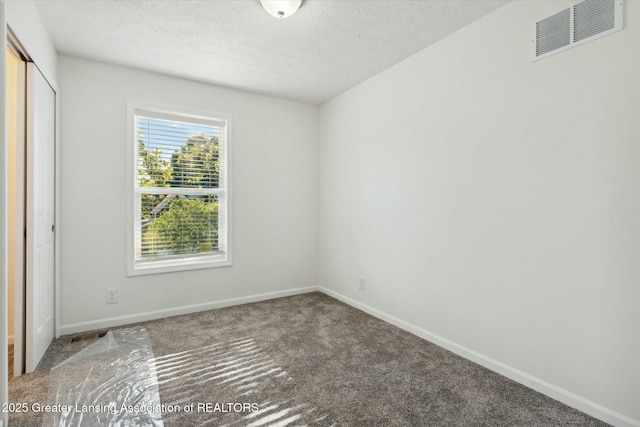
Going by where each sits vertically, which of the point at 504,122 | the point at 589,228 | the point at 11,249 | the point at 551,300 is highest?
the point at 504,122

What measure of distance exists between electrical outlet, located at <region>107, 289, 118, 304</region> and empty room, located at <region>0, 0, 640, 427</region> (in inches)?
1.3

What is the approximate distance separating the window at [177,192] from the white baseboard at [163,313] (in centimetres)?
42

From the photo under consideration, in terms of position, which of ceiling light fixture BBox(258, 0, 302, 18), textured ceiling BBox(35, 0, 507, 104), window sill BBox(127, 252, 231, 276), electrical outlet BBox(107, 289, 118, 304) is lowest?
electrical outlet BBox(107, 289, 118, 304)

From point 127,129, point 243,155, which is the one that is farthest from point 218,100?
point 127,129

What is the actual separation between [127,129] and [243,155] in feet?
3.84

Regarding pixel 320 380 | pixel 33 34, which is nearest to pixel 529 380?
pixel 320 380

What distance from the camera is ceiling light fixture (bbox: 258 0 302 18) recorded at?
2.02 metres

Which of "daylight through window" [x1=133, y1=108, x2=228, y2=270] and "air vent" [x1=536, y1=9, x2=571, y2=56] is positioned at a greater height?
"air vent" [x1=536, y1=9, x2=571, y2=56]

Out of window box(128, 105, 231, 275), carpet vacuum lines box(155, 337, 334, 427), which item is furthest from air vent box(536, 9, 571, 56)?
window box(128, 105, 231, 275)

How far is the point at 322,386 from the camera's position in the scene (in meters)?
2.01

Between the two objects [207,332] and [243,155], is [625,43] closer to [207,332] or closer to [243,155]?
[243,155]

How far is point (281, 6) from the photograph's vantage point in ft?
6.72

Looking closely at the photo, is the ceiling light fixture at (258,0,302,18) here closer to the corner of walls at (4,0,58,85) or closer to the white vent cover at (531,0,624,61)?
the corner of walls at (4,0,58,85)

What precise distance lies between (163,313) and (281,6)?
2967 mm
